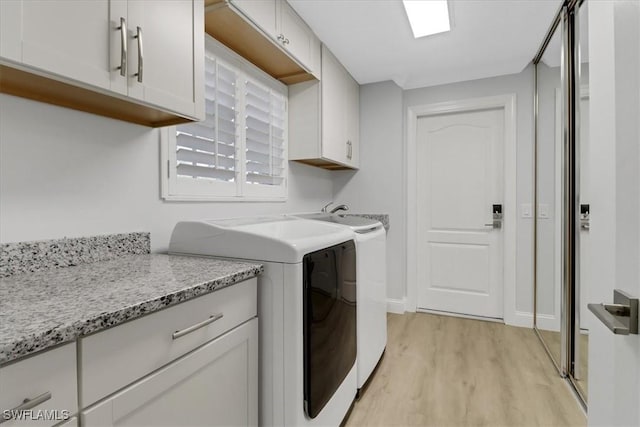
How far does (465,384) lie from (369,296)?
80cm

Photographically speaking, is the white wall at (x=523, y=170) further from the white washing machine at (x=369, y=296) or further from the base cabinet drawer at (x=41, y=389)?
the base cabinet drawer at (x=41, y=389)

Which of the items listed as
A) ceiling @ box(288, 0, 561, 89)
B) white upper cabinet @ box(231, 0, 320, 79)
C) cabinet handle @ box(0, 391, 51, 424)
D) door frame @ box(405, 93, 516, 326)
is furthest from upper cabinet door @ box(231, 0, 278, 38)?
door frame @ box(405, 93, 516, 326)

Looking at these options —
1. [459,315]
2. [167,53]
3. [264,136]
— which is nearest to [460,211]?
[459,315]

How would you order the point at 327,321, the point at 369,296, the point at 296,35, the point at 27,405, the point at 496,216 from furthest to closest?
the point at 496,216 < the point at 296,35 < the point at 369,296 < the point at 327,321 < the point at 27,405

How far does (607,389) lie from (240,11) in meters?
1.88

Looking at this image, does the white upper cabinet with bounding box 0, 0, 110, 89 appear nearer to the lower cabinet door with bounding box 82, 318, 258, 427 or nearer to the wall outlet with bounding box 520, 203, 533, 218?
the lower cabinet door with bounding box 82, 318, 258, 427

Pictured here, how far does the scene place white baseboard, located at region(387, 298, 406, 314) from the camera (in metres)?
3.15

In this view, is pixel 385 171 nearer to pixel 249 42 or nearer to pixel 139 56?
pixel 249 42

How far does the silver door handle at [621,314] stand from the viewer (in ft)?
1.72

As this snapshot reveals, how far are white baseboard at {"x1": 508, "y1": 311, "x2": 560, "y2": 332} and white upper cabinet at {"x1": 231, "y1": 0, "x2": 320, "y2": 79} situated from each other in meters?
2.49

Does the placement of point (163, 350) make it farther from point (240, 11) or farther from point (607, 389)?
point (240, 11)

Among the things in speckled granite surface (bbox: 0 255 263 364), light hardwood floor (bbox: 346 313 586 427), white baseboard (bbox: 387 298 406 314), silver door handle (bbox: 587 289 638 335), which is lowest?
light hardwood floor (bbox: 346 313 586 427)

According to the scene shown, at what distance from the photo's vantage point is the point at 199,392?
895 millimetres

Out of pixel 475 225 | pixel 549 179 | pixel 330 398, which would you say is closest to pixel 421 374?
pixel 330 398
